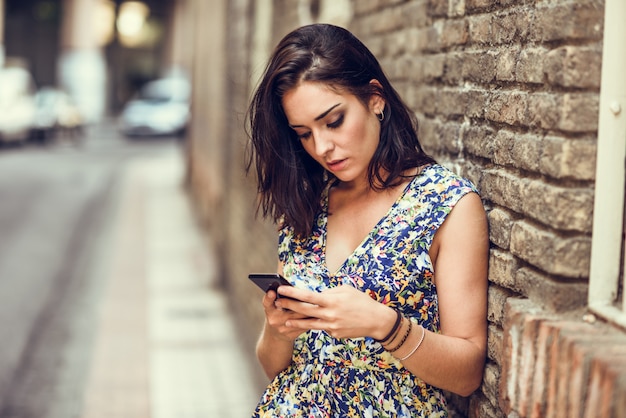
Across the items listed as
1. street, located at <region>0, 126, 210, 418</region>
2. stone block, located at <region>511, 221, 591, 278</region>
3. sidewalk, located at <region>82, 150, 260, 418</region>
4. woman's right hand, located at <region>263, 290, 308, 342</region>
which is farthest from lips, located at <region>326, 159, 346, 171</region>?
street, located at <region>0, 126, 210, 418</region>

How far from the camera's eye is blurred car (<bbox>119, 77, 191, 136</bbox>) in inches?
1351

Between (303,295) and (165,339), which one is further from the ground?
(303,295)

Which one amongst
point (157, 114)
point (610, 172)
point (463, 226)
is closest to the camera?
point (610, 172)

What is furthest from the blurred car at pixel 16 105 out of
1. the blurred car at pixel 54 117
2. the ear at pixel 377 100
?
the ear at pixel 377 100

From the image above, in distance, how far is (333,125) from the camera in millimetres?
2588

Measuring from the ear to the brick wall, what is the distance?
272mm

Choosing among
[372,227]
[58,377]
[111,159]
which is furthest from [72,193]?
[372,227]

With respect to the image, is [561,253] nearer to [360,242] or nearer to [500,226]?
[500,226]

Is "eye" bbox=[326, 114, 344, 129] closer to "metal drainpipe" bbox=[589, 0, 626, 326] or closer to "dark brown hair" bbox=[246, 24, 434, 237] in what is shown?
"dark brown hair" bbox=[246, 24, 434, 237]

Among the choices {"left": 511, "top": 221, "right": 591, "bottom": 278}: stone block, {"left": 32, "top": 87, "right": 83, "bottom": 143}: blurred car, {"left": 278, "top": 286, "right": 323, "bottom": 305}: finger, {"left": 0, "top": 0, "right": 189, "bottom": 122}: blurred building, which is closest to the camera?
{"left": 511, "top": 221, "right": 591, "bottom": 278}: stone block

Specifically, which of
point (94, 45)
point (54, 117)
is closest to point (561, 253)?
point (54, 117)

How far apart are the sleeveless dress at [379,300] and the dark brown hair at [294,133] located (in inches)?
3.4

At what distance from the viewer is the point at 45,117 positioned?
30.5 metres

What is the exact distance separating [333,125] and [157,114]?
32603 millimetres
